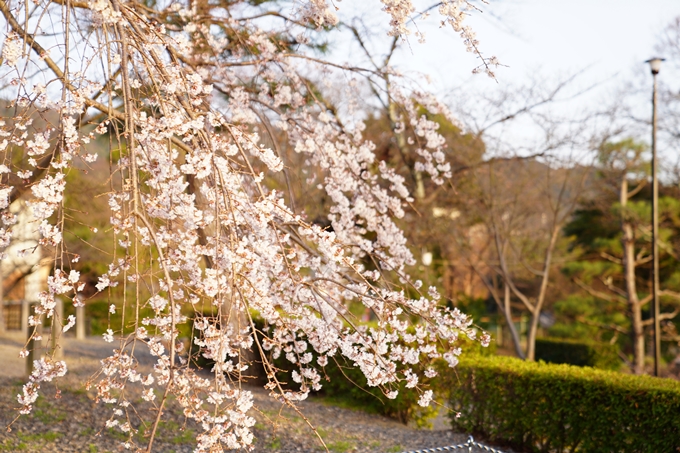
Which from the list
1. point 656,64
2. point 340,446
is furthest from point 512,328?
point 340,446

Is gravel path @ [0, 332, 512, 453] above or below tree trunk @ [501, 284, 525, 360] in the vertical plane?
below

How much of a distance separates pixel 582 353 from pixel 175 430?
940 centimetres

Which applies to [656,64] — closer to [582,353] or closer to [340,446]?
[582,353]

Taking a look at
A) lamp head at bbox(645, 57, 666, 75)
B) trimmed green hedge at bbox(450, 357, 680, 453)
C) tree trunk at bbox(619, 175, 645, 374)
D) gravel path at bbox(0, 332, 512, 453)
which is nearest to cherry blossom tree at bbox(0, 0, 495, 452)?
gravel path at bbox(0, 332, 512, 453)

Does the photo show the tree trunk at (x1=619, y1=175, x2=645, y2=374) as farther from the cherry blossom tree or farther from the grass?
the cherry blossom tree

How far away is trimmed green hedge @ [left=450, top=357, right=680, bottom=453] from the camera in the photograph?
14.9ft

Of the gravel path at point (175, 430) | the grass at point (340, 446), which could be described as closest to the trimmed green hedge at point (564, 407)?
the gravel path at point (175, 430)

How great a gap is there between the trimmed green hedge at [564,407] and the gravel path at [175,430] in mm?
278

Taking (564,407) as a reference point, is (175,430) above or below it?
below

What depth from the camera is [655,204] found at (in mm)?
8781

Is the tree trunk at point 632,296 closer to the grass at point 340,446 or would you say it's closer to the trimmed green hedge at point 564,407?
the trimmed green hedge at point 564,407

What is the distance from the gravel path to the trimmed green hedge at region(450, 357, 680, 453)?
10.9 inches

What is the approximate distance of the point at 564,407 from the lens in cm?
503

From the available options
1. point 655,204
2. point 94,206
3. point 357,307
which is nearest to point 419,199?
point 357,307
